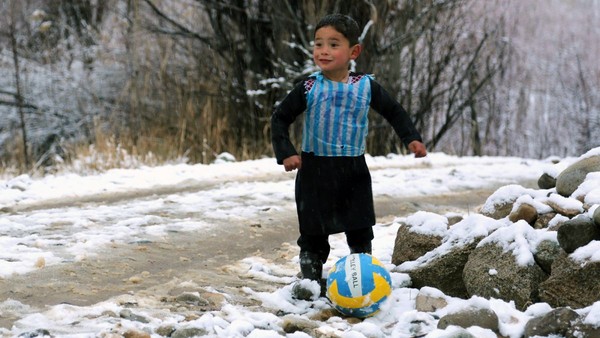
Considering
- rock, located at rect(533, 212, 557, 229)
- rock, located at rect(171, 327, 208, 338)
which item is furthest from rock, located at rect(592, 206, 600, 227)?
rock, located at rect(171, 327, 208, 338)

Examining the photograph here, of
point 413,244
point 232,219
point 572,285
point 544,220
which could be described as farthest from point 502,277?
point 232,219

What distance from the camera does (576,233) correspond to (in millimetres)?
3631

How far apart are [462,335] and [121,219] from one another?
340 cm

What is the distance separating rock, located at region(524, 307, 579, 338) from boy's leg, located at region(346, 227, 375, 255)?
1171mm

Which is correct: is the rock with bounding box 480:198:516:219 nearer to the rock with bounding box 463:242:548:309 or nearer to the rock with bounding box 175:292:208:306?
the rock with bounding box 463:242:548:309

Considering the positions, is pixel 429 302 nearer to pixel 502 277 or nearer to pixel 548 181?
pixel 502 277

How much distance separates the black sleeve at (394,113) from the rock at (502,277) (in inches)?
27.7

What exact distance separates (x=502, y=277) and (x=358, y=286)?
2.23 ft

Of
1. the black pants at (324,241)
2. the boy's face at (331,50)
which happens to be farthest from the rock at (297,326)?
the boy's face at (331,50)

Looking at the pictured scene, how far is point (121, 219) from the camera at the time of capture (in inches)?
232

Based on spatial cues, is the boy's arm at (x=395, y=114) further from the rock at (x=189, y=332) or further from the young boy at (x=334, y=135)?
the rock at (x=189, y=332)

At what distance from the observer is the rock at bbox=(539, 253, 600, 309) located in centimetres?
344

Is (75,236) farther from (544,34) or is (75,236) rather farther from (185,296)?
(544,34)

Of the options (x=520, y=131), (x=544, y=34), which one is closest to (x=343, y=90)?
(x=520, y=131)
